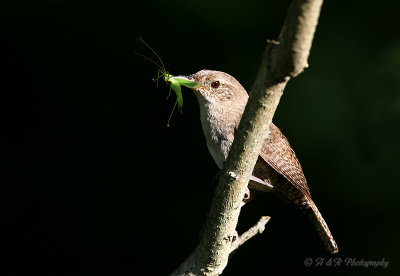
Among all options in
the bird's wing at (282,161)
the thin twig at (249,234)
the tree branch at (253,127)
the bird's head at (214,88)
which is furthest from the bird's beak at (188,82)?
the tree branch at (253,127)

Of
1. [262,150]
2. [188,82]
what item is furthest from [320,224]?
[188,82]

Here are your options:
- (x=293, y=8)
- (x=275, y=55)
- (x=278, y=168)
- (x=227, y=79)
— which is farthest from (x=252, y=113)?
(x=227, y=79)

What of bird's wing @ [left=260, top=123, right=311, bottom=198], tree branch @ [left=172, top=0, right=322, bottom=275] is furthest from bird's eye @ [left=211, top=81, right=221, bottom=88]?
tree branch @ [left=172, top=0, right=322, bottom=275]

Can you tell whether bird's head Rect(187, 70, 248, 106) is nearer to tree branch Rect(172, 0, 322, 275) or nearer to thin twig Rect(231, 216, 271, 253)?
thin twig Rect(231, 216, 271, 253)

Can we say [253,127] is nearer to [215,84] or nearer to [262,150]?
[262,150]

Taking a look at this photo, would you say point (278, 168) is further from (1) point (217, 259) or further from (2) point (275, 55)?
(2) point (275, 55)

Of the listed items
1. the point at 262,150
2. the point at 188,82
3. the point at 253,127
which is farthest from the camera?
the point at 188,82

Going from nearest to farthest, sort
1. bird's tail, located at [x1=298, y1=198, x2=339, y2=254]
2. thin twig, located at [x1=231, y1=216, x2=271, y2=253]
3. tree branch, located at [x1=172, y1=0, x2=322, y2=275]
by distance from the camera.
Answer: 1. tree branch, located at [x1=172, y1=0, x2=322, y2=275]
2. thin twig, located at [x1=231, y1=216, x2=271, y2=253]
3. bird's tail, located at [x1=298, y1=198, x2=339, y2=254]
